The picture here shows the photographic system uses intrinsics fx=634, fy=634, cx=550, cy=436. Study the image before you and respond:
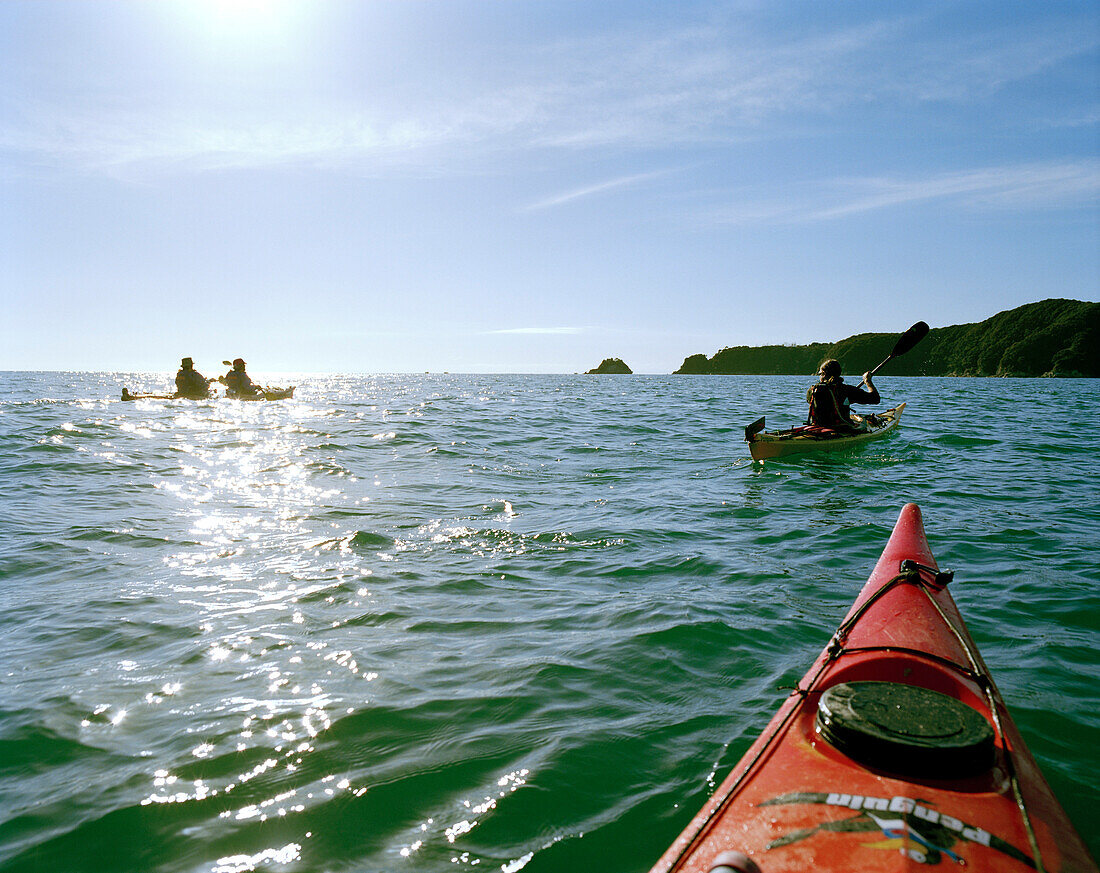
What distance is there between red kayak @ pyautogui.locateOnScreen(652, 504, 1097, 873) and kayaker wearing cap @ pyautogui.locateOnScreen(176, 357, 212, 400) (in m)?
25.5

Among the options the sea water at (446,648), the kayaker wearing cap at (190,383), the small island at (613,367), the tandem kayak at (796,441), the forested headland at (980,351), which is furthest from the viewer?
the small island at (613,367)

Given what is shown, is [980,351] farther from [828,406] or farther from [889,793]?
[889,793]

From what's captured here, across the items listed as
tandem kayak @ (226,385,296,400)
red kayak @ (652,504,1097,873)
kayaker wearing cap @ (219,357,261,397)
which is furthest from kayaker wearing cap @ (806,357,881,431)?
tandem kayak @ (226,385,296,400)

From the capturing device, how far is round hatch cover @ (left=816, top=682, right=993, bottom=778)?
1988 mm

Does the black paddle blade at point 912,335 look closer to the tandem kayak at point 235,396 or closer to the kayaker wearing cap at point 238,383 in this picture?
the kayaker wearing cap at point 238,383

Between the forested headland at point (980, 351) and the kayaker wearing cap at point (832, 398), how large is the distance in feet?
278

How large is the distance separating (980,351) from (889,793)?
131 m

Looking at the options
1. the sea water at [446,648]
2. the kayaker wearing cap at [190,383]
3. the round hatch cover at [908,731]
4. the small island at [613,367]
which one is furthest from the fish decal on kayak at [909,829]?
the small island at [613,367]

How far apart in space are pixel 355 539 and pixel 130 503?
388 centimetres

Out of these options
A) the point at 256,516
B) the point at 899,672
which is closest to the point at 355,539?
the point at 256,516

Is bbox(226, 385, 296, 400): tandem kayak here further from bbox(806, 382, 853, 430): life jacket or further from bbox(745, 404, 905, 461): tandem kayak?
bbox(806, 382, 853, 430): life jacket

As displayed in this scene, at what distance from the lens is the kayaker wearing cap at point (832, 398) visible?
12320 millimetres

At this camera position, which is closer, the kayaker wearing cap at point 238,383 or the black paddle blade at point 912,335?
the black paddle blade at point 912,335

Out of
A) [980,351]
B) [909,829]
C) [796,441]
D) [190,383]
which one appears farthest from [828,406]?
[980,351]
